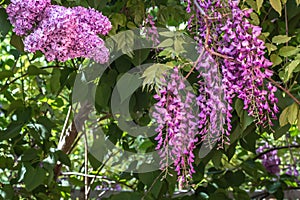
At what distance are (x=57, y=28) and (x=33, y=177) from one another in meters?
0.68

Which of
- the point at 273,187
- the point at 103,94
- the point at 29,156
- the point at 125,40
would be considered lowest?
the point at 273,187

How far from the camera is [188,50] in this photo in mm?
1225

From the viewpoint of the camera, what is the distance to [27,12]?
958 mm

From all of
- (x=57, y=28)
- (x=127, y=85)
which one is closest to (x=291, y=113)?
(x=127, y=85)

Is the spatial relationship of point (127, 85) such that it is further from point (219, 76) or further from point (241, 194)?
point (241, 194)

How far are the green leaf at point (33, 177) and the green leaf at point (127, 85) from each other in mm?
327

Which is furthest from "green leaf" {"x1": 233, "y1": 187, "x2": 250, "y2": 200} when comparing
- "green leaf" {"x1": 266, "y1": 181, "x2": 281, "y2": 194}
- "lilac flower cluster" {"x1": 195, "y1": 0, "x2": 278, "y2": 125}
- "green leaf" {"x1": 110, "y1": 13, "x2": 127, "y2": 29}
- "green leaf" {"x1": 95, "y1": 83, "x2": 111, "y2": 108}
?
"lilac flower cluster" {"x1": 195, "y1": 0, "x2": 278, "y2": 125}

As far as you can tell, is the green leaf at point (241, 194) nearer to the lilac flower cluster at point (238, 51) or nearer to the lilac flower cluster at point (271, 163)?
the lilac flower cluster at point (271, 163)

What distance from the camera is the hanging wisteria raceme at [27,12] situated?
3.12 feet

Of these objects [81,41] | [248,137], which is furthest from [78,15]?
[248,137]

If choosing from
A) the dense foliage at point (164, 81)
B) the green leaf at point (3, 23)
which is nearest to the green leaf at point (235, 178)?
the dense foliage at point (164, 81)

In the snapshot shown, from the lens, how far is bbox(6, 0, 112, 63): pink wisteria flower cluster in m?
0.91

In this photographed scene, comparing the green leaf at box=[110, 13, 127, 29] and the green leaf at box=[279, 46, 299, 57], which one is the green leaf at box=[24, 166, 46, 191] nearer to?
the green leaf at box=[110, 13, 127, 29]

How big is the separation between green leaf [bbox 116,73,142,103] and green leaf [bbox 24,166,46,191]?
1.07ft
